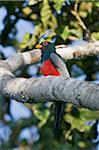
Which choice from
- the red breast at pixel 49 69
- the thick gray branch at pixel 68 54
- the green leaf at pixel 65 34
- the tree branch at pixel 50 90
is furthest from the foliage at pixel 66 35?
the tree branch at pixel 50 90

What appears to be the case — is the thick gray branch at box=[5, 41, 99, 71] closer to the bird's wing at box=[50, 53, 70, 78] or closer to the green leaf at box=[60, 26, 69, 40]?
the bird's wing at box=[50, 53, 70, 78]

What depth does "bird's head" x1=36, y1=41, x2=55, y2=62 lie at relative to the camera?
3.52m

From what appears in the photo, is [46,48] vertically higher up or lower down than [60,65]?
higher up

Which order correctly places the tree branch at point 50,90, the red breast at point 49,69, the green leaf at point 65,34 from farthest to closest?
the green leaf at point 65,34
the red breast at point 49,69
the tree branch at point 50,90

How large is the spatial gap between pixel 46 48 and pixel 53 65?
0.78 ft

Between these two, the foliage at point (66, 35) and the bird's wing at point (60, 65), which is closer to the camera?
the bird's wing at point (60, 65)

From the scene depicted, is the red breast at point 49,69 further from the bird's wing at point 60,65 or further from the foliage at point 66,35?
the foliage at point 66,35

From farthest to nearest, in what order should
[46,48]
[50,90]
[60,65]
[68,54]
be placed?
[46,48] < [60,65] < [68,54] < [50,90]

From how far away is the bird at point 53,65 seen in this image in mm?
3178

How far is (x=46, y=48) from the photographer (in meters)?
3.70

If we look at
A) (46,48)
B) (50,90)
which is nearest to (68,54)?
(46,48)

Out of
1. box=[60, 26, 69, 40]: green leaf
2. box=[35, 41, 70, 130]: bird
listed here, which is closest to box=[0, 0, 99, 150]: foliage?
box=[60, 26, 69, 40]: green leaf

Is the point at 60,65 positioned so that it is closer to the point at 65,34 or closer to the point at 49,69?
the point at 49,69

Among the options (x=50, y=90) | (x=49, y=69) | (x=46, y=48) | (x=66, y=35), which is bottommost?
(x=50, y=90)
